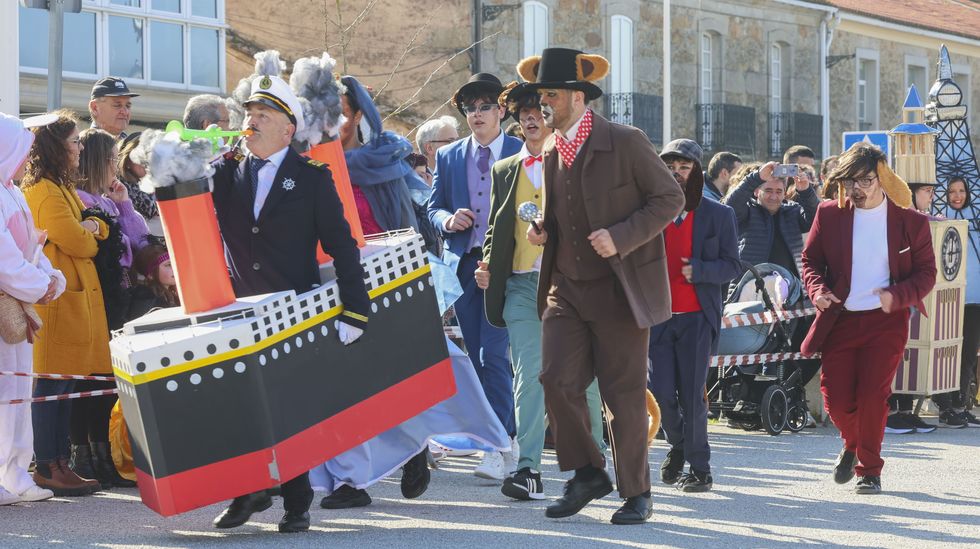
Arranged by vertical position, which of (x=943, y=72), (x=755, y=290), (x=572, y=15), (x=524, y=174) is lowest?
(x=755, y=290)

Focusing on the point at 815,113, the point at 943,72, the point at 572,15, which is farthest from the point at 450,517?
the point at 815,113

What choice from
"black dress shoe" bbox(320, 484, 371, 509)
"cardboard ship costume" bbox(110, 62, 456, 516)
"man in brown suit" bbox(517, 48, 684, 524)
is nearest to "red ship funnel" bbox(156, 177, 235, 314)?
"cardboard ship costume" bbox(110, 62, 456, 516)

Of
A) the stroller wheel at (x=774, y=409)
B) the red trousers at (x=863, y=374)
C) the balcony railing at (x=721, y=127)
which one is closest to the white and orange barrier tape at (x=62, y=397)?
the red trousers at (x=863, y=374)

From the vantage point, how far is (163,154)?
268 inches

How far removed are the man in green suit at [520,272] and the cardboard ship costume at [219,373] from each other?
1.26 meters

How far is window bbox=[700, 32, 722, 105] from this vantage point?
116ft

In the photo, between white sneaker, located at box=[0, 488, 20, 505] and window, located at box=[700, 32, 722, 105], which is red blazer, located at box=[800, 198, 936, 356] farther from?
window, located at box=[700, 32, 722, 105]

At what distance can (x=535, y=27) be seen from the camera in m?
30.7

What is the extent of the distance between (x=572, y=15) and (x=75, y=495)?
2414cm

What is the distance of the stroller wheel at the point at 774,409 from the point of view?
12.4 meters

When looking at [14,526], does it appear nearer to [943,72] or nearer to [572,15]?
[943,72]

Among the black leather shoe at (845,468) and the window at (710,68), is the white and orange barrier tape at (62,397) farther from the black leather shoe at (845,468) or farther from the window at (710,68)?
the window at (710,68)

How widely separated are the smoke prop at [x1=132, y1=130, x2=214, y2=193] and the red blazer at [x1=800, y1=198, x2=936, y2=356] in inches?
152

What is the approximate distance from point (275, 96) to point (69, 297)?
92.3 inches
